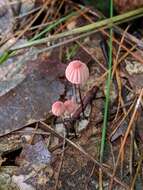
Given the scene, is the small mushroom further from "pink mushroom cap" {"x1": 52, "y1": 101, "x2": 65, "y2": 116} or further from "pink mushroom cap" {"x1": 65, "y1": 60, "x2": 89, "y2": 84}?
"pink mushroom cap" {"x1": 65, "y1": 60, "x2": 89, "y2": 84}

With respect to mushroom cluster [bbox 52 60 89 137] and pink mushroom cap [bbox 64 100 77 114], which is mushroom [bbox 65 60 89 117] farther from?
pink mushroom cap [bbox 64 100 77 114]

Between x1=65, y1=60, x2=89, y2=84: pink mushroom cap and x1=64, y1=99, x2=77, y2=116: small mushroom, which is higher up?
x1=65, y1=60, x2=89, y2=84: pink mushroom cap

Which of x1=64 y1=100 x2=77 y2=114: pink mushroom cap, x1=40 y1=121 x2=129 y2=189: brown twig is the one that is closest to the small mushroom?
x1=64 y1=100 x2=77 y2=114: pink mushroom cap

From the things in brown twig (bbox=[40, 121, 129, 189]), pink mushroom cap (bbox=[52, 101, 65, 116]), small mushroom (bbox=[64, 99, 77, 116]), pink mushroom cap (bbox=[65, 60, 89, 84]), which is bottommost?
brown twig (bbox=[40, 121, 129, 189])

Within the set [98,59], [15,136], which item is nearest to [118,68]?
[98,59]

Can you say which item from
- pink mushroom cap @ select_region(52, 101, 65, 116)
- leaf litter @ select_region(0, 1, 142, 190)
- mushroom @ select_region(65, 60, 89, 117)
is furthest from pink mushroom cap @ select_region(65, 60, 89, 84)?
leaf litter @ select_region(0, 1, 142, 190)

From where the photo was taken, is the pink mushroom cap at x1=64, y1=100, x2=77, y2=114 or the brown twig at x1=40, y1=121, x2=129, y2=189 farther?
the pink mushroom cap at x1=64, y1=100, x2=77, y2=114

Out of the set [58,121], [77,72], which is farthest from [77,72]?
[58,121]

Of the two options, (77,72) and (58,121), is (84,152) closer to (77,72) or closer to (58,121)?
(58,121)

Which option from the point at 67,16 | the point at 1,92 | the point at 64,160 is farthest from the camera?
the point at 67,16

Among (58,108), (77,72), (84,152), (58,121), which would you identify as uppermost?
(77,72)

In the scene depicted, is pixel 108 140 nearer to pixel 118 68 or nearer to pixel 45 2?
pixel 118 68
